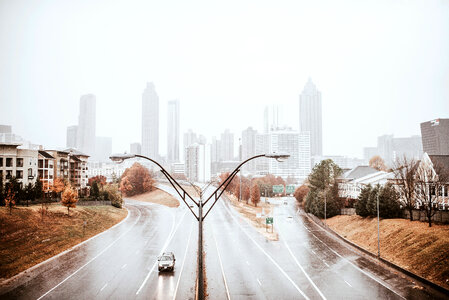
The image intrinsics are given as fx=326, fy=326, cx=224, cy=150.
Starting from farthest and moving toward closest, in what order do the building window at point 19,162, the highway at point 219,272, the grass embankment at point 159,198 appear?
the grass embankment at point 159,198, the building window at point 19,162, the highway at point 219,272

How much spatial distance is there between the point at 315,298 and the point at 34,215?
136 feet

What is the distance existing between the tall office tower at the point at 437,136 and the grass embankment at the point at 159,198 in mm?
154992

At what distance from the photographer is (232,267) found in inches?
1335

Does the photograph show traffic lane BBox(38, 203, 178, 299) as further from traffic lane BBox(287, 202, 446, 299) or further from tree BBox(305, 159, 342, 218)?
tree BBox(305, 159, 342, 218)

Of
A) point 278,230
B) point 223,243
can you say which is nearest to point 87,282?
point 223,243

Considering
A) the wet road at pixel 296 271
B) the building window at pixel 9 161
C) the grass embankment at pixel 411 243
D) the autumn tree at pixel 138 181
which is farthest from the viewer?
the autumn tree at pixel 138 181

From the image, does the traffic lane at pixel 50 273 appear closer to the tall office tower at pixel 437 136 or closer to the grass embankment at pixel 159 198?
the grass embankment at pixel 159 198

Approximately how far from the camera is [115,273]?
31.4m

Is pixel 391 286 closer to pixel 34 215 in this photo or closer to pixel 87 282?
pixel 87 282

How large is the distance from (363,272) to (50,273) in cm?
3027

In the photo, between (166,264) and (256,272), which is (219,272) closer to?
(256,272)

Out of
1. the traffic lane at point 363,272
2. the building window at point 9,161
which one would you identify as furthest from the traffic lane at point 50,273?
the building window at point 9,161

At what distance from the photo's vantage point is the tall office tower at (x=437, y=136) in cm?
18050

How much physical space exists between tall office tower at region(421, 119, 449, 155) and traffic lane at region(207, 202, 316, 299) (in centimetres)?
17314
